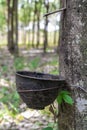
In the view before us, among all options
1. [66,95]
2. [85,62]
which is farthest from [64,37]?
[66,95]

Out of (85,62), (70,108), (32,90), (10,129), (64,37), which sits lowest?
(10,129)

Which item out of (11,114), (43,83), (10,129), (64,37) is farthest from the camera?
(11,114)

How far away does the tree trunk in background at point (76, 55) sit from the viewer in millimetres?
2229

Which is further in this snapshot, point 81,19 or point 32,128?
point 32,128

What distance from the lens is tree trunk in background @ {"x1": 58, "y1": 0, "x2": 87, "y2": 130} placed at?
2229 mm

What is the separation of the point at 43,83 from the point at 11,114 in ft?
7.59

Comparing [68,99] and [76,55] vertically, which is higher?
[76,55]

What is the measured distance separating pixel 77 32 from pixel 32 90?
49 cm

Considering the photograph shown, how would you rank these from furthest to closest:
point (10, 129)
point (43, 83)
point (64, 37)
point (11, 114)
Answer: point (11, 114), point (10, 129), point (64, 37), point (43, 83)

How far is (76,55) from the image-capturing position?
2.27 metres

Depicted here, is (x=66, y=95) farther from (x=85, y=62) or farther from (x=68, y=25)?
(x=68, y=25)

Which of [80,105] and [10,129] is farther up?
[80,105]

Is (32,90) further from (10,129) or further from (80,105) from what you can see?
(10,129)

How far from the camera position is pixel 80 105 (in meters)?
2.27
